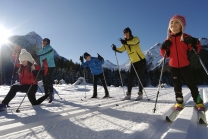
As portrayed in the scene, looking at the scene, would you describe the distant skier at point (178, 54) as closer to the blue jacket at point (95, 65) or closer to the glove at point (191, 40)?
the glove at point (191, 40)

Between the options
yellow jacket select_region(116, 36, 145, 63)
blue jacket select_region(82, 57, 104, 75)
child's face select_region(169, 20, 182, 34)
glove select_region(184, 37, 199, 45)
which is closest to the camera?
glove select_region(184, 37, 199, 45)

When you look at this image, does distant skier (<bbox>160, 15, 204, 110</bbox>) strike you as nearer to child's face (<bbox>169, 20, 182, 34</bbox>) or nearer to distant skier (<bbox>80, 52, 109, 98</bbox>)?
child's face (<bbox>169, 20, 182, 34</bbox>)

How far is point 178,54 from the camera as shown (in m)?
3.38

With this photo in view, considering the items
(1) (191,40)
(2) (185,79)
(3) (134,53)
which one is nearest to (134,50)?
(3) (134,53)

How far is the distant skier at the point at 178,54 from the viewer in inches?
127

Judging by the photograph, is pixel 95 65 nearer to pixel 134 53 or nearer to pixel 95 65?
pixel 95 65

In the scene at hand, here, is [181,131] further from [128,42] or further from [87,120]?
[128,42]

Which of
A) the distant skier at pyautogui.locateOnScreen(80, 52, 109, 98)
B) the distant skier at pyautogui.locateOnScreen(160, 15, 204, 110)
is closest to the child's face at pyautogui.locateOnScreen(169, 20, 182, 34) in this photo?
the distant skier at pyautogui.locateOnScreen(160, 15, 204, 110)

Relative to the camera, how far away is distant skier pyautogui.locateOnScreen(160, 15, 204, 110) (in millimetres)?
3227

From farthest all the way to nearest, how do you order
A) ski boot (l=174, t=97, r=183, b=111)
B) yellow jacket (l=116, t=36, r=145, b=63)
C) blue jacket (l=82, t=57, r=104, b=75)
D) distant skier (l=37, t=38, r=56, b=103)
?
1. blue jacket (l=82, t=57, r=104, b=75)
2. distant skier (l=37, t=38, r=56, b=103)
3. yellow jacket (l=116, t=36, r=145, b=63)
4. ski boot (l=174, t=97, r=183, b=111)

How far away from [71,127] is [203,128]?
1.60 m

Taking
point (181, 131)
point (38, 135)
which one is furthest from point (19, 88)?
point (181, 131)

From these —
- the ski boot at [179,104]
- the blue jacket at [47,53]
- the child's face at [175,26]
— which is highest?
the child's face at [175,26]

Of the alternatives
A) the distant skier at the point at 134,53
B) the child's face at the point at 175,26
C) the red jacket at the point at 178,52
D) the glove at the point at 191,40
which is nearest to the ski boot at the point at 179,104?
the red jacket at the point at 178,52
